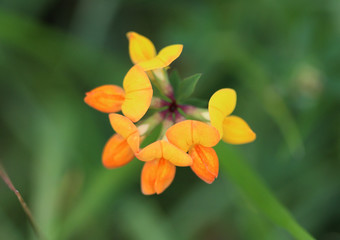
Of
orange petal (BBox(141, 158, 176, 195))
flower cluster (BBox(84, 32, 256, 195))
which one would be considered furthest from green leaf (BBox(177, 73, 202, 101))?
orange petal (BBox(141, 158, 176, 195))

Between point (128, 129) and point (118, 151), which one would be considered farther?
point (118, 151)

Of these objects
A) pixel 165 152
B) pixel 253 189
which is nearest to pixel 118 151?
pixel 165 152

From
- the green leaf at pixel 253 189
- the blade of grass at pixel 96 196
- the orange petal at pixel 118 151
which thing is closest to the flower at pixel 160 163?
the orange petal at pixel 118 151

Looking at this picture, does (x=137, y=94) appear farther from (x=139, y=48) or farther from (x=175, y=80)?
(x=139, y=48)

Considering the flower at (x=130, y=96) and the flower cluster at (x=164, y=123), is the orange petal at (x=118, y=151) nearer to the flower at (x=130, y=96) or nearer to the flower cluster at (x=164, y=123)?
the flower cluster at (x=164, y=123)

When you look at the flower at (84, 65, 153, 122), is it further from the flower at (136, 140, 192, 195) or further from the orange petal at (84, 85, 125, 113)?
the flower at (136, 140, 192, 195)

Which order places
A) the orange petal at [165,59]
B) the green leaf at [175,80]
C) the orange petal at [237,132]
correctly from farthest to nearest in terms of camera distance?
1. the green leaf at [175,80]
2. the orange petal at [237,132]
3. the orange petal at [165,59]
